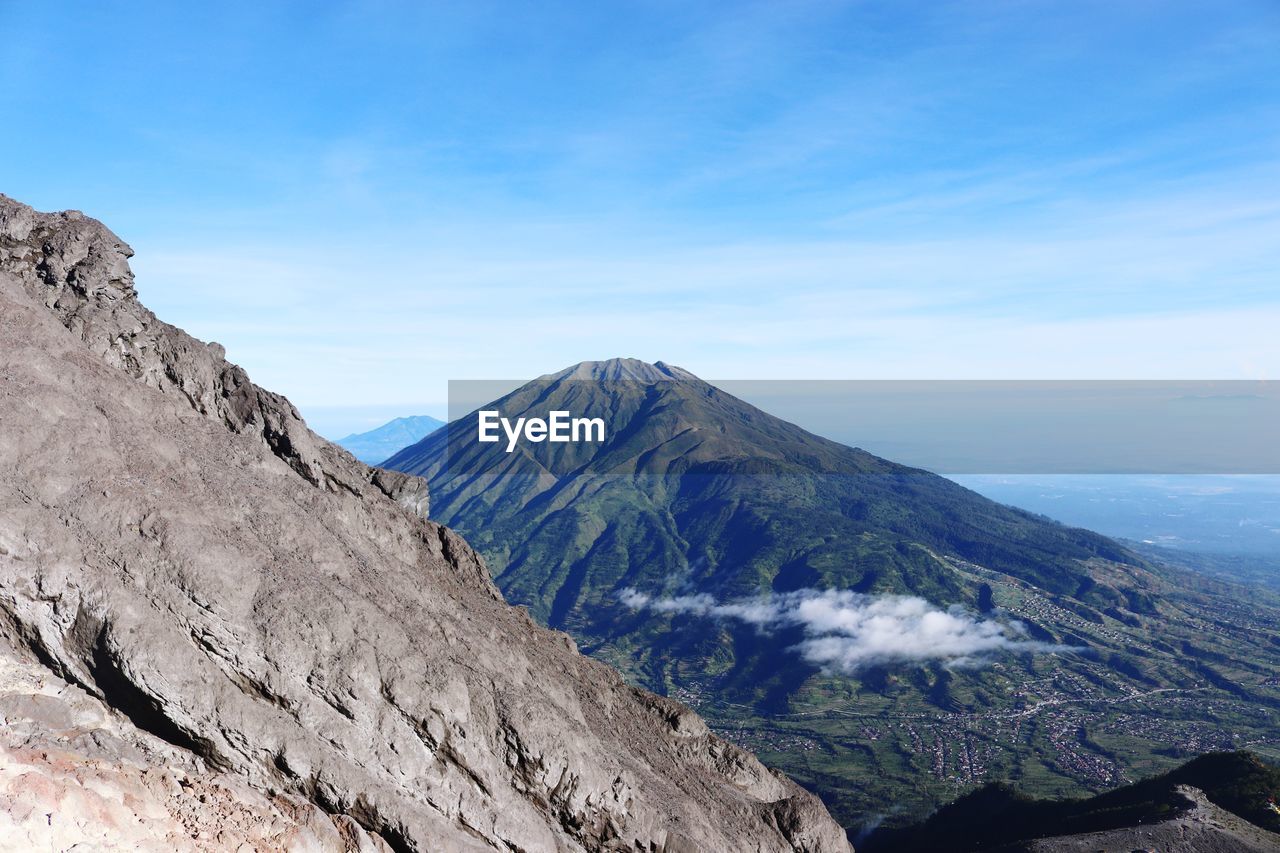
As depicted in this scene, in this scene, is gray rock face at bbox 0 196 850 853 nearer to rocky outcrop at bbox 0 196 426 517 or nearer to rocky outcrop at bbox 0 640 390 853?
rocky outcrop at bbox 0 196 426 517

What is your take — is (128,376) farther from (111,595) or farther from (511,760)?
(511,760)

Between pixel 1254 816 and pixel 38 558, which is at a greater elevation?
pixel 38 558

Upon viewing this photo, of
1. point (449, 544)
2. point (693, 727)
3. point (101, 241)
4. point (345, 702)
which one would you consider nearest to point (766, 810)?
point (693, 727)

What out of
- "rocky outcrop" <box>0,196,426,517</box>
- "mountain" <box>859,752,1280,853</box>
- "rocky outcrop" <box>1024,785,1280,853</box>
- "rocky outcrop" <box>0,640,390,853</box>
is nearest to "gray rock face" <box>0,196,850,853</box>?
"rocky outcrop" <box>0,196,426,517</box>

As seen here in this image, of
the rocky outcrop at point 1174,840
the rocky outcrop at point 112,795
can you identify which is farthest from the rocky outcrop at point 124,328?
the rocky outcrop at point 1174,840

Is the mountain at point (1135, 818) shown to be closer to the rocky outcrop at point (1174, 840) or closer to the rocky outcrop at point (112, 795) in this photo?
the rocky outcrop at point (1174, 840)

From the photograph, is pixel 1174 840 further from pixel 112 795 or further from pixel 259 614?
pixel 112 795

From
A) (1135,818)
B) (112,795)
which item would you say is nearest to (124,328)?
(112,795)
